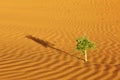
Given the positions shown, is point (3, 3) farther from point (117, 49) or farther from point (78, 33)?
point (117, 49)

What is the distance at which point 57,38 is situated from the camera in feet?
41.1

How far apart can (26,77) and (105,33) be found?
8.90m

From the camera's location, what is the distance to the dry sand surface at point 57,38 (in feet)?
21.5

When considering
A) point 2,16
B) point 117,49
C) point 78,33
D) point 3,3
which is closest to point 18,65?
point 117,49

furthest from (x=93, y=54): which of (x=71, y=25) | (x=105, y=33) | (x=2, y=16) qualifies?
(x=2, y=16)

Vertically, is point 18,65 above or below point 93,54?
below

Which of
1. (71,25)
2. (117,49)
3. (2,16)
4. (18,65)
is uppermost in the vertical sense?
(2,16)

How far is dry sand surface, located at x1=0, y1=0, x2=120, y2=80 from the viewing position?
655 centimetres

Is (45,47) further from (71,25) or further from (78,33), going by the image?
(71,25)

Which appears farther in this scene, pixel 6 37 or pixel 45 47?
pixel 6 37

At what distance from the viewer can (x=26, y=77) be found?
5.87m

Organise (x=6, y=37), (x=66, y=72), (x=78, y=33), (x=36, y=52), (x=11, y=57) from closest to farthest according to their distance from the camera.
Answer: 1. (x=66, y=72)
2. (x=11, y=57)
3. (x=36, y=52)
4. (x=6, y=37)
5. (x=78, y=33)

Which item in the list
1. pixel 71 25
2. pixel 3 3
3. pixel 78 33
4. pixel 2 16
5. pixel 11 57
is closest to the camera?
pixel 11 57

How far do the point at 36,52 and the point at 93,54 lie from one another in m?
1.71
